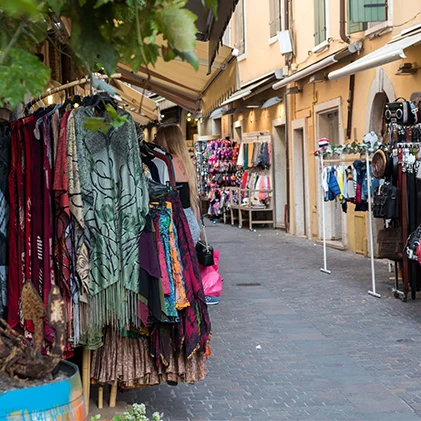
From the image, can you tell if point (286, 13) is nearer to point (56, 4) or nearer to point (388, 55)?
point (388, 55)

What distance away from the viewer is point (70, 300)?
4461mm

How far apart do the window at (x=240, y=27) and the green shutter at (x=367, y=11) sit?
35.2 feet

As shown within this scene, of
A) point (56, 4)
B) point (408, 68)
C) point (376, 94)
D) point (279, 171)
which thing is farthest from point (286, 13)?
point (56, 4)

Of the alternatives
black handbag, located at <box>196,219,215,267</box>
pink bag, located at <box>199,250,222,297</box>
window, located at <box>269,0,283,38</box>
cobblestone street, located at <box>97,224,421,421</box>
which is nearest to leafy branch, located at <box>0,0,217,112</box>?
cobblestone street, located at <box>97,224,421,421</box>

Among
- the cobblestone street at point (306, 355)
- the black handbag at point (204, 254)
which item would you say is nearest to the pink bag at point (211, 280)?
the cobblestone street at point (306, 355)

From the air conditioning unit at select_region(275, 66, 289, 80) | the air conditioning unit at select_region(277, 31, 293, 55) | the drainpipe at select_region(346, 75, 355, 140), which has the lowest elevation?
the drainpipe at select_region(346, 75, 355, 140)

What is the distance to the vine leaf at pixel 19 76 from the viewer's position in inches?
64.9

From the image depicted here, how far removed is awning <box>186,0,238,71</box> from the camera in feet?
21.6

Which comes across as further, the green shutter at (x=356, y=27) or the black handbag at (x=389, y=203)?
the green shutter at (x=356, y=27)

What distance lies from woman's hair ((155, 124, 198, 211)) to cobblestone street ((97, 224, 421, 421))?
1350 millimetres

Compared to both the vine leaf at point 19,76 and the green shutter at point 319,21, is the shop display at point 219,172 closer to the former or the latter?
the green shutter at point 319,21

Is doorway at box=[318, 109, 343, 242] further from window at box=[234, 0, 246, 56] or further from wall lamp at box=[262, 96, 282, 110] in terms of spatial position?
window at box=[234, 0, 246, 56]

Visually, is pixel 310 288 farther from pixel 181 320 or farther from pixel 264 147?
pixel 264 147

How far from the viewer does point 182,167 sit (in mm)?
6105
